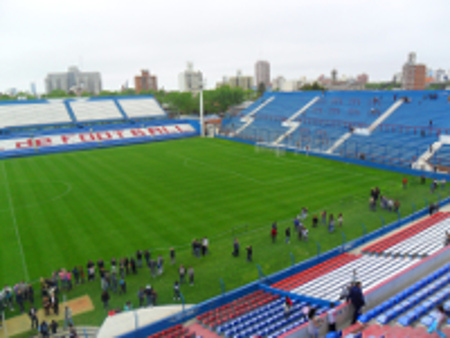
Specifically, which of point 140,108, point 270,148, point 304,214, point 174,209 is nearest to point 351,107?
point 270,148

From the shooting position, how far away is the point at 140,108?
77.8 metres

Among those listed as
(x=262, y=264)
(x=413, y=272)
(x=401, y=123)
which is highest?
(x=401, y=123)

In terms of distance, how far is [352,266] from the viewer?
17.0 metres

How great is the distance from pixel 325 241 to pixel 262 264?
467cm

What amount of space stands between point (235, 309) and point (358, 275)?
5.45m

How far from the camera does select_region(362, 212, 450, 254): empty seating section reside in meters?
19.4

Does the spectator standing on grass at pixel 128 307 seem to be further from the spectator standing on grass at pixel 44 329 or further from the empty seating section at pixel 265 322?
the empty seating section at pixel 265 322

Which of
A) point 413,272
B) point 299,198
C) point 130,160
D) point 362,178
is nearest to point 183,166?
point 130,160

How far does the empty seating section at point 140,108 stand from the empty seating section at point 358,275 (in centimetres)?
6400

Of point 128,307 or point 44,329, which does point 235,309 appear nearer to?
point 128,307

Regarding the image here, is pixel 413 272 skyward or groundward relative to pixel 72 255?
skyward

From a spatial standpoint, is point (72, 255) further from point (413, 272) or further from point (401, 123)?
point (401, 123)

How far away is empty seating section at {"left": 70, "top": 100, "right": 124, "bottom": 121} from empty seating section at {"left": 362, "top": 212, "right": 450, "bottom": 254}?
61.1m

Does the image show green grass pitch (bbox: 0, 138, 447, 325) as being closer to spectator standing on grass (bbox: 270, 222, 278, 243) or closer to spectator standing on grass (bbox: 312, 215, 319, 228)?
spectator standing on grass (bbox: 270, 222, 278, 243)
